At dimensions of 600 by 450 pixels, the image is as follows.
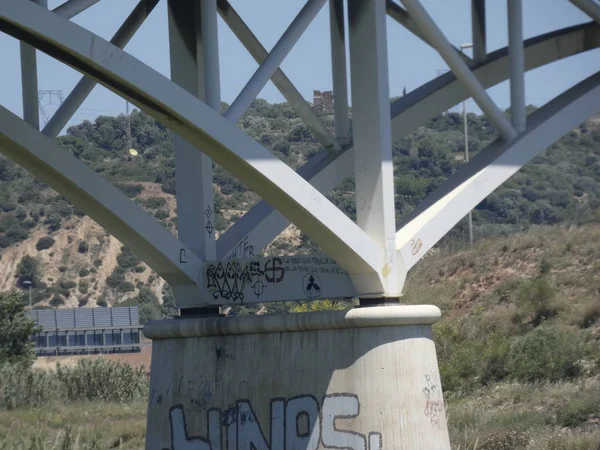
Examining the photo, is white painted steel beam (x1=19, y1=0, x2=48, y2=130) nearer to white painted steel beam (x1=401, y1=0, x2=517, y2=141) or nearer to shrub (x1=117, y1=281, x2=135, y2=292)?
white painted steel beam (x1=401, y1=0, x2=517, y2=141)

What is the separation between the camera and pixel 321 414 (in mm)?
15711

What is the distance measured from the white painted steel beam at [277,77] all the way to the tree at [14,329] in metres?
30.3

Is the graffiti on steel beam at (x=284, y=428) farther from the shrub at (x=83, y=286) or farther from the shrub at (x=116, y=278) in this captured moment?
the shrub at (x=83, y=286)

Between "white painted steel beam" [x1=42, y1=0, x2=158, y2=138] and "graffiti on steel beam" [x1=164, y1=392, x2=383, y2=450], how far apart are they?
167 inches

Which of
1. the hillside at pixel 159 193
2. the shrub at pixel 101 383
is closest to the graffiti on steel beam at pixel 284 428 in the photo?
the shrub at pixel 101 383

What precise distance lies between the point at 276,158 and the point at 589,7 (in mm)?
6384

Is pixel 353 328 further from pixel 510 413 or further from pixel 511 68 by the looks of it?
pixel 510 413

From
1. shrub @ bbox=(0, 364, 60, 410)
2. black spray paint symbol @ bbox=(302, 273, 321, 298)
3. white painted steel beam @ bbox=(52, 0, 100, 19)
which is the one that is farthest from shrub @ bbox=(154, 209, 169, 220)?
white painted steel beam @ bbox=(52, 0, 100, 19)

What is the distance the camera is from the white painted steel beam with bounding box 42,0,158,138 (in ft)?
49.3

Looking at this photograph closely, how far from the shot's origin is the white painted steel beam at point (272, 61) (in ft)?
43.9

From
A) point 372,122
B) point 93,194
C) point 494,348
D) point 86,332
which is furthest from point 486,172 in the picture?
point 86,332

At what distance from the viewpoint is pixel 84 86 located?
50.5 ft

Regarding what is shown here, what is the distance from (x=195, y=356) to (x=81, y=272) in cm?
6359

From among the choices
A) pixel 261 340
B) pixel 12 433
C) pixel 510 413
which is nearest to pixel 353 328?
pixel 261 340
